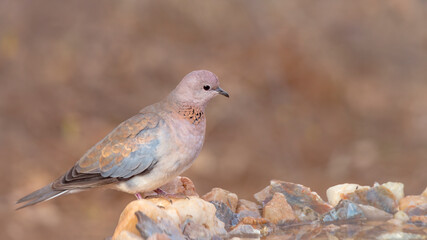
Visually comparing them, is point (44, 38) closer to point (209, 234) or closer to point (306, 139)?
point (306, 139)

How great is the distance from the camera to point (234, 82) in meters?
8.06

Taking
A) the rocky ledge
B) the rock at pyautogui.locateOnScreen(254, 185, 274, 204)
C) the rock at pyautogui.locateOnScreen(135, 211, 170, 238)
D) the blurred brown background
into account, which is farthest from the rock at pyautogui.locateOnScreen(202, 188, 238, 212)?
the blurred brown background

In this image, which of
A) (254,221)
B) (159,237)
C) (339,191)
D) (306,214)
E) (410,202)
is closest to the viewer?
(159,237)

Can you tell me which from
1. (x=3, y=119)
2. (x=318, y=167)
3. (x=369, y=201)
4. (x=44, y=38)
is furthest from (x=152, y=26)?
(x=369, y=201)

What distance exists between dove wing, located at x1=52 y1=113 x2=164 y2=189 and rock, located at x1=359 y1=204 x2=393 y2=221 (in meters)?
1.17

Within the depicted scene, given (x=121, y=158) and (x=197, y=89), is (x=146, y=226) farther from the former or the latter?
(x=197, y=89)

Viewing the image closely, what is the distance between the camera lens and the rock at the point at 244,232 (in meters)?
3.16

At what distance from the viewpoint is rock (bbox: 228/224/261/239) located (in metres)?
3.16

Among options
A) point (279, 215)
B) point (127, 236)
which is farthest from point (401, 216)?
point (127, 236)

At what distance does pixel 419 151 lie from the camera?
802cm

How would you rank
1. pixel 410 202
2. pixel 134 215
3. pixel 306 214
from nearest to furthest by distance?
1. pixel 134 215
2. pixel 306 214
3. pixel 410 202

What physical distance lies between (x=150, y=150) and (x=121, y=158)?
16 cm

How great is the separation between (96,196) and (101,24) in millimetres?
2195

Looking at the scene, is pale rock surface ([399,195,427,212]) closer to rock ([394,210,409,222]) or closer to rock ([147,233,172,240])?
rock ([394,210,409,222])
